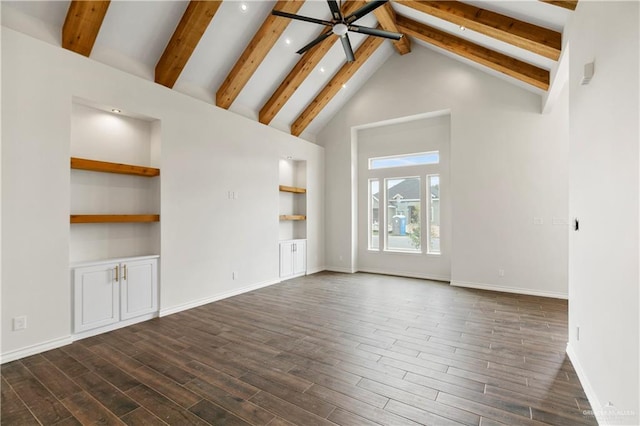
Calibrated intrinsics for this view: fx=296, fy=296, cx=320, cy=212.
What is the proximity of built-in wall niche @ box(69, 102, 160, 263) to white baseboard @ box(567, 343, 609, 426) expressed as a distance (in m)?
4.79

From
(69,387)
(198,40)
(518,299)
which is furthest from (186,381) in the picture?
(518,299)

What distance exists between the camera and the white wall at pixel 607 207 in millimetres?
1537

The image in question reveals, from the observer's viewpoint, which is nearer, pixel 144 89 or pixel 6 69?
pixel 6 69

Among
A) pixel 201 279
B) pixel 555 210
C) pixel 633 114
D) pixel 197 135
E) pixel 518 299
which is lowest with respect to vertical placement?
pixel 518 299

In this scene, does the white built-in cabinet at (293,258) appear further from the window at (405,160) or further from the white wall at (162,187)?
the window at (405,160)

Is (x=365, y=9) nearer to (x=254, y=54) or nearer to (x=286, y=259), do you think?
(x=254, y=54)

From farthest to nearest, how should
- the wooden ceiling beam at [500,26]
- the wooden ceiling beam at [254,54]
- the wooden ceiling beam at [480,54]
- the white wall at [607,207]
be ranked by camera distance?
the wooden ceiling beam at [480,54] < the wooden ceiling beam at [254,54] < the wooden ceiling beam at [500,26] < the white wall at [607,207]

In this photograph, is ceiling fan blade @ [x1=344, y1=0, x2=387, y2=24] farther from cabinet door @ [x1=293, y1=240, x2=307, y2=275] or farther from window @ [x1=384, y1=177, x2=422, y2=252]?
cabinet door @ [x1=293, y1=240, x2=307, y2=275]

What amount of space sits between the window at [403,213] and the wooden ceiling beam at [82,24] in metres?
5.86

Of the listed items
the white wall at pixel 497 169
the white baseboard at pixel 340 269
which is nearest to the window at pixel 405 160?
the white wall at pixel 497 169

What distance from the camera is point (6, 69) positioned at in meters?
2.89

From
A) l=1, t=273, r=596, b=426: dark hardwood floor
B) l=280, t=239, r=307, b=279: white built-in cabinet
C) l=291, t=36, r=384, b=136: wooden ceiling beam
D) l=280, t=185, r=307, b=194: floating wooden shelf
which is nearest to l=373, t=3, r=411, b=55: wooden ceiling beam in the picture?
l=291, t=36, r=384, b=136: wooden ceiling beam

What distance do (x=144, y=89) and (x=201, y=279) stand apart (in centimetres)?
287

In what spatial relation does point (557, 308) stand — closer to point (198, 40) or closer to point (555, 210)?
point (555, 210)
